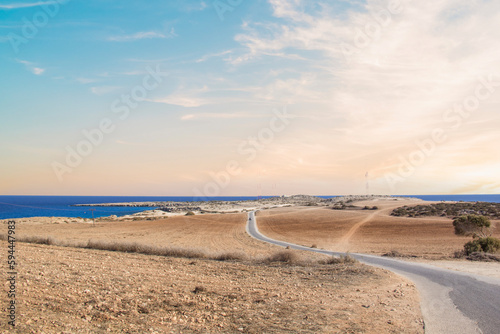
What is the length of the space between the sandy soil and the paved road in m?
0.46

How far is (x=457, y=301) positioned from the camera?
10.4 meters

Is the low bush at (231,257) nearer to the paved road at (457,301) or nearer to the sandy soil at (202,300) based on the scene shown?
the sandy soil at (202,300)

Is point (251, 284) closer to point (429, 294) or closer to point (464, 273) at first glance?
point (429, 294)

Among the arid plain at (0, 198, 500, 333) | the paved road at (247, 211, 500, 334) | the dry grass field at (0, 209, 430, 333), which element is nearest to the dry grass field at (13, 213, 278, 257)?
the arid plain at (0, 198, 500, 333)

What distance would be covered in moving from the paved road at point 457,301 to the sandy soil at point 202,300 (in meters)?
0.46

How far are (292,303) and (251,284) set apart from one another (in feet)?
9.22

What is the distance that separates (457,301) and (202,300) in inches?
300

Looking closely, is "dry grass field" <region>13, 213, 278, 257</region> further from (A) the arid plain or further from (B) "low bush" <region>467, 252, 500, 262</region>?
(B) "low bush" <region>467, 252, 500, 262</region>

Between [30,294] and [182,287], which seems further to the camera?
[182,287]

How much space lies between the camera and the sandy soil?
7785 mm

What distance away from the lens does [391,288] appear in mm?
12148

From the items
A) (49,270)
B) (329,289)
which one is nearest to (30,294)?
(49,270)

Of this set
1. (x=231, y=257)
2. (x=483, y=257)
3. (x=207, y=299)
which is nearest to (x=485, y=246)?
(x=483, y=257)

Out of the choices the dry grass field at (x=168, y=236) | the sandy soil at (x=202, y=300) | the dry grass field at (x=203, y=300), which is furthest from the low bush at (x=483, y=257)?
the dry grass field at (x=168, y=236)
